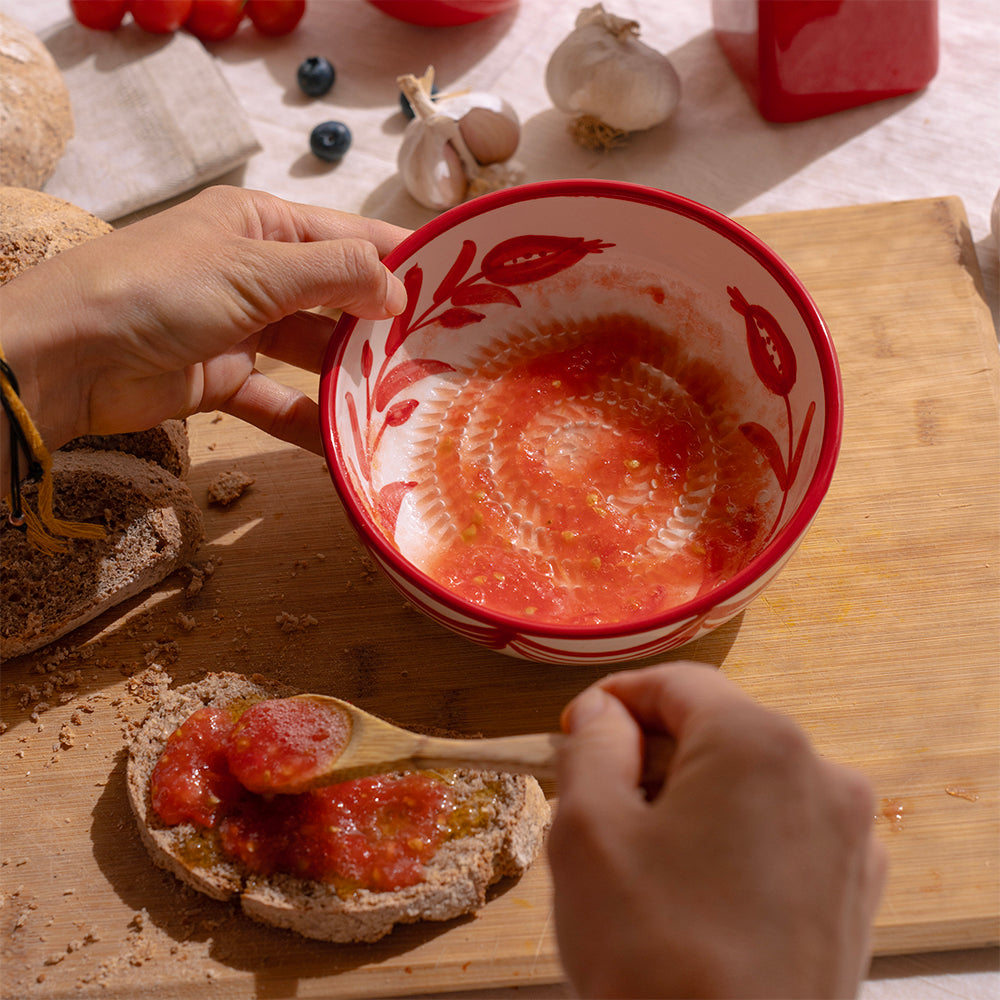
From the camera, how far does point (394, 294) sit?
6.32 ft

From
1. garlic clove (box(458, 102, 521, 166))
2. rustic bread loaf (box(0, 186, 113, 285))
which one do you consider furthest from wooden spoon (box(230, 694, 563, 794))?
garlic clove (box(458, 102, 521, 166))

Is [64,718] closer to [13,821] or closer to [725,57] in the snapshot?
[13,821]

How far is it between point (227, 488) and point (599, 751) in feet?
3.99

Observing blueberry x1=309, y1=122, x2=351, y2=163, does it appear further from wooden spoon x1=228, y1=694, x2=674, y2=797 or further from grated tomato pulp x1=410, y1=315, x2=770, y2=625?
wooden spoon x1=228, y1=694, x2=674, y2=797

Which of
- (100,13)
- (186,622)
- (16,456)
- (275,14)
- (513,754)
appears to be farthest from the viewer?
(275,14)

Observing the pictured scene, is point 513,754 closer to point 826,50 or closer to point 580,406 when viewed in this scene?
point 580,406

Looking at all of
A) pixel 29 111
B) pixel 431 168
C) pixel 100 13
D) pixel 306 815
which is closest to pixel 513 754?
pixel 306 815

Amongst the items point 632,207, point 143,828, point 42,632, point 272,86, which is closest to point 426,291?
point 632,207

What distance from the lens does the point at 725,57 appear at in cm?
309

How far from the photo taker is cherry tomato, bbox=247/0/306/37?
3.14 meters

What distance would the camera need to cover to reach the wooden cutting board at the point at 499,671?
171 centimetres

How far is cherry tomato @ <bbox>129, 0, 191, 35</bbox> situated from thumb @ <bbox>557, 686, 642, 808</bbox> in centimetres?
264

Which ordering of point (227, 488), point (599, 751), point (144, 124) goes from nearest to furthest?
point (599, 751)
point (227, 488)
point (144, 124)

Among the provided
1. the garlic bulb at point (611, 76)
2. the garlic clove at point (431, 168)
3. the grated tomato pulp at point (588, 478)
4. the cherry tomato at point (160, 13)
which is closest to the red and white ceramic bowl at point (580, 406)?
the grated tomato pulp at point (588, 478)
